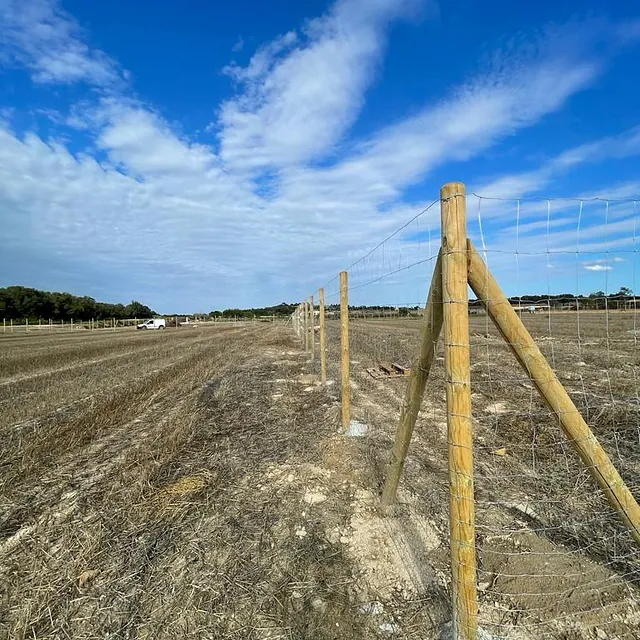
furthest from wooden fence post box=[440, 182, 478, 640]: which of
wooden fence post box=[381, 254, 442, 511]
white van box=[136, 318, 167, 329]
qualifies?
white van box=[136, 318, 167, 329]

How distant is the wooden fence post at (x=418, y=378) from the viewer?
7.63 feet

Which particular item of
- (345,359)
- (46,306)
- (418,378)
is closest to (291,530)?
(418,378)

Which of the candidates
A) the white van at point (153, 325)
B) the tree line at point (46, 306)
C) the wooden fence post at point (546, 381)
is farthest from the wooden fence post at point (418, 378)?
the tree line at point (46, 306)

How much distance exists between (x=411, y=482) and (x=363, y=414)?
8.19 feet

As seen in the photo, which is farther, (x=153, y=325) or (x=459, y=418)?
(x=153, y=325)

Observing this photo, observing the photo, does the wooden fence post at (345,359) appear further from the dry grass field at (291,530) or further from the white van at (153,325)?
the white van at (153,325)

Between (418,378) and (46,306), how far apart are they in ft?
286

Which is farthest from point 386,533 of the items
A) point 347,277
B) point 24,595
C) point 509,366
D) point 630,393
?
point 509,366

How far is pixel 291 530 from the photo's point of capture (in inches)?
118

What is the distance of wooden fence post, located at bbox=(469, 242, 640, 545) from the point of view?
6.66ft

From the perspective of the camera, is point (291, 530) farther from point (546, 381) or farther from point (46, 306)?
point (46, 306)

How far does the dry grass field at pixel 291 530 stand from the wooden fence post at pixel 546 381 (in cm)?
54

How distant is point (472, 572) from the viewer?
1867 mm

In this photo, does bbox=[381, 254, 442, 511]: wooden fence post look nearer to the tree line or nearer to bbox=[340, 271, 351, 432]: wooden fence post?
bbox=[340, 271, 351, 432]: wooden fence post
